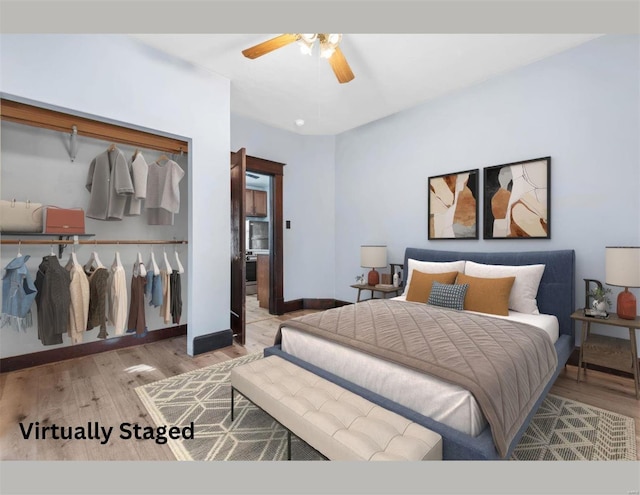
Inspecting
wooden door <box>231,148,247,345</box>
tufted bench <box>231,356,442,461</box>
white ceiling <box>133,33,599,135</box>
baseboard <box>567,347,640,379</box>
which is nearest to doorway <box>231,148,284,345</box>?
wooden door <box>231,148,247,345</box>

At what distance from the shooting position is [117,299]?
2717 mm

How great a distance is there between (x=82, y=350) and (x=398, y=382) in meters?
3.06

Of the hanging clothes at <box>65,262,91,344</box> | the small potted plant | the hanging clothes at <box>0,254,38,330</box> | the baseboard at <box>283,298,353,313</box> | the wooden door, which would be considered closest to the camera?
the hanging clothes at <box>0,254,38,330</box>

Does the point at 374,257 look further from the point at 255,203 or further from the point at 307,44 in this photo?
the point at 255,203

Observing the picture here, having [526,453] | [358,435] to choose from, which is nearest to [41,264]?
[358,435]

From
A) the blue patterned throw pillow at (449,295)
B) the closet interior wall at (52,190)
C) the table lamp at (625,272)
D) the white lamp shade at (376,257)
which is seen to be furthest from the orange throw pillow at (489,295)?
the closet interior wall at (52,190)

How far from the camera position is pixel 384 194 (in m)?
4.27

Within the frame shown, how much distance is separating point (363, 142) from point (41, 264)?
4052 millimetres

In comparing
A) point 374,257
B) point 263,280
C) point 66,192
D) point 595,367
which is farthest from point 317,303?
point 66,192

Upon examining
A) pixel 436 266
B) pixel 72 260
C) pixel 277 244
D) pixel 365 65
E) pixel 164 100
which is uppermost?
pixel 365 65

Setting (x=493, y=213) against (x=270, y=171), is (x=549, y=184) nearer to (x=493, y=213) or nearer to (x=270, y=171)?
(x=493, y=213)

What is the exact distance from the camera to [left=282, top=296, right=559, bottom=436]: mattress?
1302 millimetres

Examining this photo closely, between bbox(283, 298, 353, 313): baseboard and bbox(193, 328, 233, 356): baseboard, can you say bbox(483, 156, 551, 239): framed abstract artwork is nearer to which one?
bbox(283, 298, 353, 313): baseboard

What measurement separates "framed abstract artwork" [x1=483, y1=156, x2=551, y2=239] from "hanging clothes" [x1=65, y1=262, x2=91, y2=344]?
3986 millimetres
